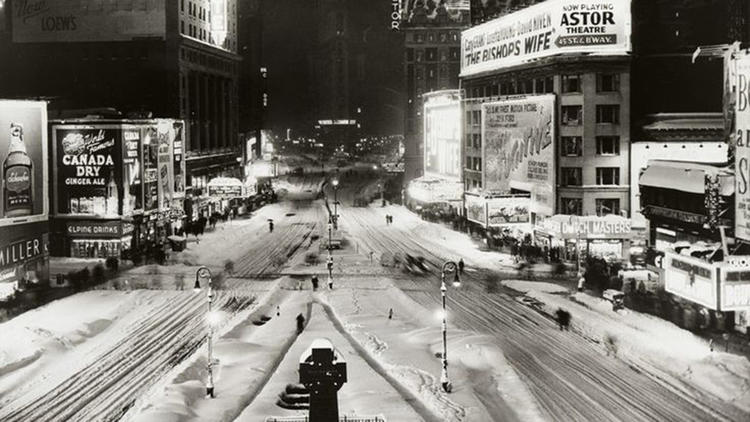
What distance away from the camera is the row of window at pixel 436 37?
616 feet

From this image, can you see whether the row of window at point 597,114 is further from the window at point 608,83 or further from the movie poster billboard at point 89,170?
the movie poster billboard at point 89,170

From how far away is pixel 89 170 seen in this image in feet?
265

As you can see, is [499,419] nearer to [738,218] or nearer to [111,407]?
[111,407]

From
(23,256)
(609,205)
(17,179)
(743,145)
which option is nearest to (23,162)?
(17,179)

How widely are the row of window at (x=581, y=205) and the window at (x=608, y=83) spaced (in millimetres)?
9966

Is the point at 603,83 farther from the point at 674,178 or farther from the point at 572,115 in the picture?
the point at 674,178

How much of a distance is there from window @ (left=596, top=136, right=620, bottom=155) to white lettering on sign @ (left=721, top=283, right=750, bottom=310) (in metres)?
41.4

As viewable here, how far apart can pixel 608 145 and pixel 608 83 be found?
5681 millimetres

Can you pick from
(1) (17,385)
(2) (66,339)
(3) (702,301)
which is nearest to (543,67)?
(3) (702,301)

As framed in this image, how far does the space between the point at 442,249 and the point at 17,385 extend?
47.7m

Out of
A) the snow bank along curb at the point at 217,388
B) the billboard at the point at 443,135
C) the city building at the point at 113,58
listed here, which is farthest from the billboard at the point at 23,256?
the billboard at the point at 443,135

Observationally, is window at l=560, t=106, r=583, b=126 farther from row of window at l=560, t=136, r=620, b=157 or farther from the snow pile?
the snow pile

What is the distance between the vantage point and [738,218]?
4688 cm

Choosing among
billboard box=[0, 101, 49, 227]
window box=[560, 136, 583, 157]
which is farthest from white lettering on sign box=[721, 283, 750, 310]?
billboard box=[0, 101, 49, 227]
